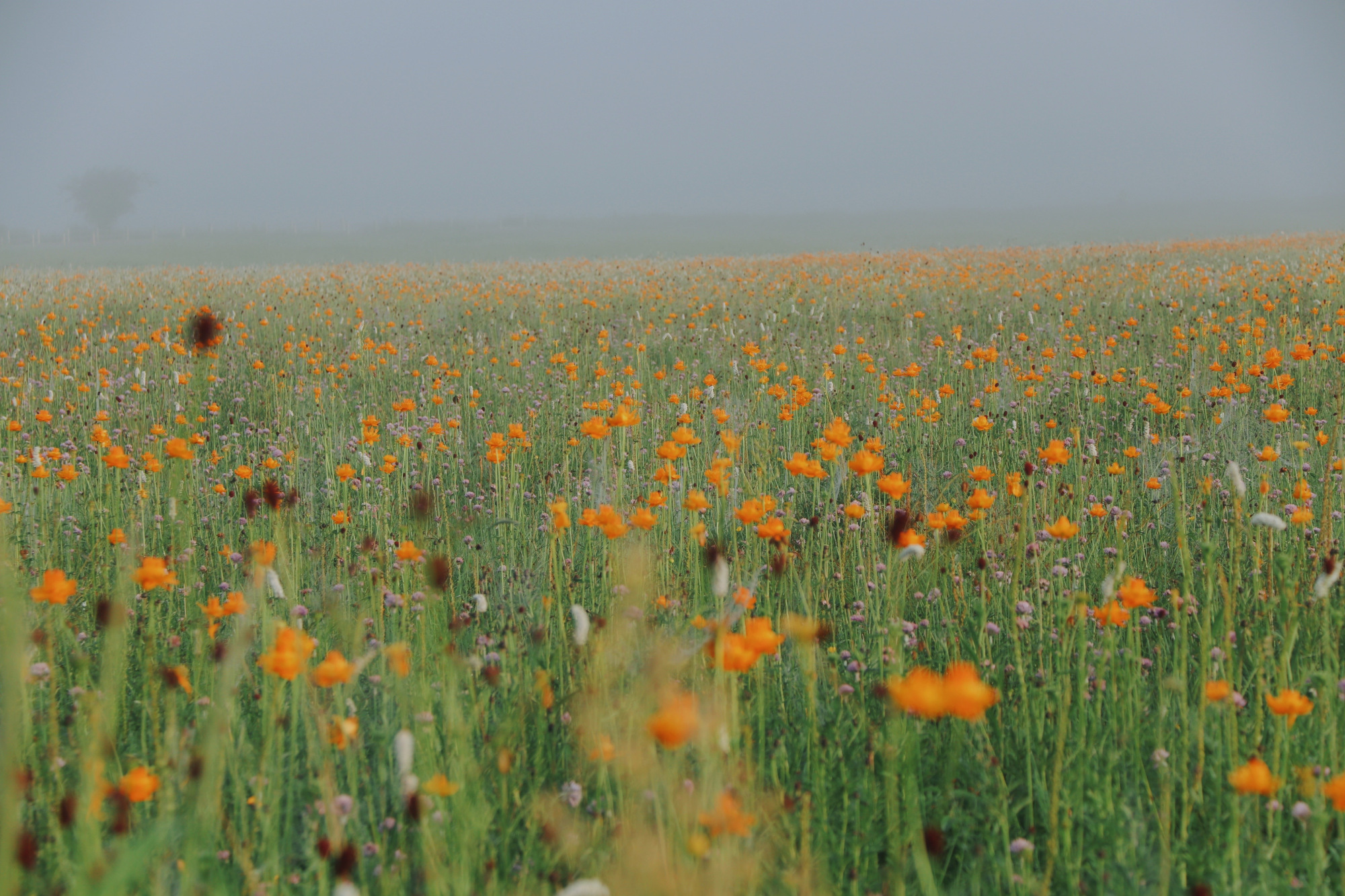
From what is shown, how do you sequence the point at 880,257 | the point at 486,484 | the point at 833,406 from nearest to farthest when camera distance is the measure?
the point at 486,484
the point at 833,406
the point at 880,257

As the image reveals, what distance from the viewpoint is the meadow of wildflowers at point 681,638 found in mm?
1580

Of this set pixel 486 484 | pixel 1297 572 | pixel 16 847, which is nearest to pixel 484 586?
pixel 486 484

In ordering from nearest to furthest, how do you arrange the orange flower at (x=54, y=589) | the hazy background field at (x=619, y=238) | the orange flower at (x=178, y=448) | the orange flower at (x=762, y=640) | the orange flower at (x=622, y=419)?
the orange flower at (x=762, y=640) → the orange flower at (x=54, y=589) → the orange flower at (x=178, y=448) → the orange flower at (x=622, y=419) → the hazy background field at (x=619, y=238)

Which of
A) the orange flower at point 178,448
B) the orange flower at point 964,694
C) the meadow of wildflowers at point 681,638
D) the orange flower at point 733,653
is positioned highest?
the orange flower at point 178,448

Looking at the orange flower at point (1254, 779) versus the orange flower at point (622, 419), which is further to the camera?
the orange flower at point (622, 419)

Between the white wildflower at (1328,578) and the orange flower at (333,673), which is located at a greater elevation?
the orange flower at (333,673)

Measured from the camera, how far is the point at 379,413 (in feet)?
19.2

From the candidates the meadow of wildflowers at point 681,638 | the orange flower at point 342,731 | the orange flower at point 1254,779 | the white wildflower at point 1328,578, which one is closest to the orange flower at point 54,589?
the meadow of wildflowers at point 681,638

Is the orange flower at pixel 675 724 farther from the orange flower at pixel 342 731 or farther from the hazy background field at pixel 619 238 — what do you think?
the hazy background field at pixel 619 238

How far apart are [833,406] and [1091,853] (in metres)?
4.17

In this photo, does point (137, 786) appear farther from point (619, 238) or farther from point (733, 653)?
point (619, 238)

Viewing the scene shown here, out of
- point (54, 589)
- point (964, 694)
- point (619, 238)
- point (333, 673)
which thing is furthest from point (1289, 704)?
point (619, 238)

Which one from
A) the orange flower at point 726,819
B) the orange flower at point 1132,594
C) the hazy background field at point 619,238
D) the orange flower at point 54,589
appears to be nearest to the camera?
the orange flower at point 726,819

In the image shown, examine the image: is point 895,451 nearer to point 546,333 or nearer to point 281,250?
point 546,333
